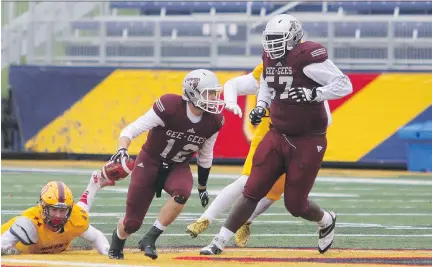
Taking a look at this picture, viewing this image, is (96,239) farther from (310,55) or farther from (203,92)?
(310,55)

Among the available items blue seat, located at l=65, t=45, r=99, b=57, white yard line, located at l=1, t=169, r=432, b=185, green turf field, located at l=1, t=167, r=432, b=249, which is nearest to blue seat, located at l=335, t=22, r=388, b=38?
green turf field, located at l=1, t=167, r=432, b=249

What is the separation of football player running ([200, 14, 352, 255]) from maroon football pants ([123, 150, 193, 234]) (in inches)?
17.0

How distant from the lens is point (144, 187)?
852cm

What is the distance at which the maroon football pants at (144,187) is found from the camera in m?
8.48

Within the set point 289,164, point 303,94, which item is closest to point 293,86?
point 303,94

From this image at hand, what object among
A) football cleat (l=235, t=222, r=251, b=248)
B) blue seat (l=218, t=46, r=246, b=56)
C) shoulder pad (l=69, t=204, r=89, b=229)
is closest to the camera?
shoulder pad (l=69, t=204, r=89, b=229)

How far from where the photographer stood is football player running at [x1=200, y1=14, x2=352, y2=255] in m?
8.09

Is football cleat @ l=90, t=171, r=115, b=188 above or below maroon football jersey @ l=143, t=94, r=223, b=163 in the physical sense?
below

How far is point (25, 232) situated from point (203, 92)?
164 cm

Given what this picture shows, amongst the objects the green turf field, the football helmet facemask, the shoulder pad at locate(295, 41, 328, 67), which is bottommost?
the green turf field

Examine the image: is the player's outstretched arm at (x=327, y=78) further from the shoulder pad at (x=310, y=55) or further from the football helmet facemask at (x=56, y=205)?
the football helmet facemask at (x=56, y=205)

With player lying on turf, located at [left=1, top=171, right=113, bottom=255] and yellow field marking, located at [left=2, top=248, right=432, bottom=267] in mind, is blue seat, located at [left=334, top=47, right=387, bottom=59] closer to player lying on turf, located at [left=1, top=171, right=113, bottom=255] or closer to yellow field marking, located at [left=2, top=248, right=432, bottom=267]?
yellow field marking, located at [left=2, top=248, right=432, bottom=267]

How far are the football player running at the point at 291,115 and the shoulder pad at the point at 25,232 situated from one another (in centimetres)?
127

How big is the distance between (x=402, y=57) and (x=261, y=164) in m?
10.9
